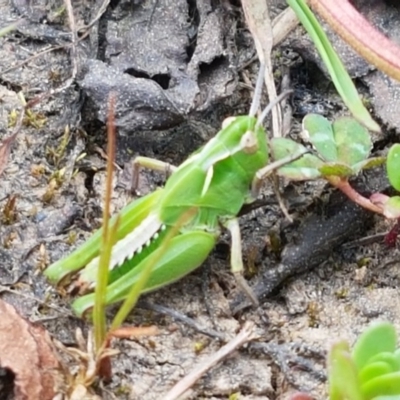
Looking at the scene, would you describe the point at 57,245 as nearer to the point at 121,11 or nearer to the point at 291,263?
the point at 291,263

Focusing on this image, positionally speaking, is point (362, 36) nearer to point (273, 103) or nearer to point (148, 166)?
point (273, 103)

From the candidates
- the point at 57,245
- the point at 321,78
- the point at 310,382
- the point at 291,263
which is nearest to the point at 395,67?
the point at 321,78

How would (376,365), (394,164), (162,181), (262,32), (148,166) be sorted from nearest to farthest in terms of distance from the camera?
(376,365), (394,164), (148,166), (162,181), (262,32)

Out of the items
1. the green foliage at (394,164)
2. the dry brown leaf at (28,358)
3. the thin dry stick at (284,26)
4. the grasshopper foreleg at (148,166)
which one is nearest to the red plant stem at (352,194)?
the green foliage at (394,164)

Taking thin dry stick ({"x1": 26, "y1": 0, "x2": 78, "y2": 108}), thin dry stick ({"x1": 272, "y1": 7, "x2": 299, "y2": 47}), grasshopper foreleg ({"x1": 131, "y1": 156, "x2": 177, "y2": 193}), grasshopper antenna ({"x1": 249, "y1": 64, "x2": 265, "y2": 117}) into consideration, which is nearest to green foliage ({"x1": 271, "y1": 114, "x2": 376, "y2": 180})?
grasshopper antenna ({"x1": 249, "y1": 64, "x2": 265, "y2": 117})

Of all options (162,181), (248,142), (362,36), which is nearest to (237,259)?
(248,142)

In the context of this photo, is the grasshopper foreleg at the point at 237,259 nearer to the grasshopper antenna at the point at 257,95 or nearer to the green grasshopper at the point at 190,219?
the green grasshopper at the point at 190,219
